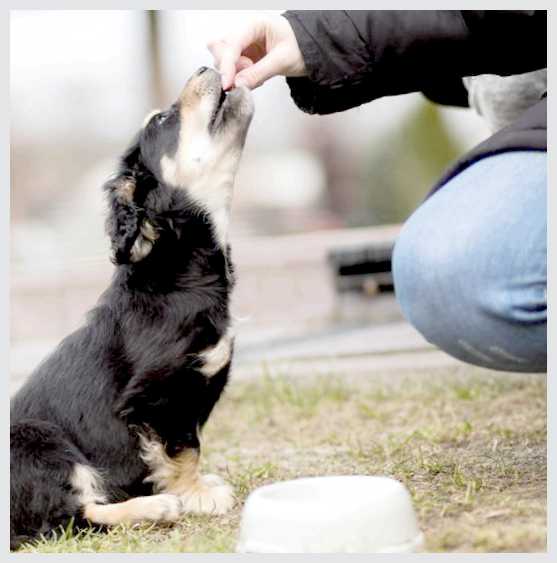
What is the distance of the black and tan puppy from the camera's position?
274 centimetres

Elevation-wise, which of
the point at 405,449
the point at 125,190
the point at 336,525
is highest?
the point at 125,190

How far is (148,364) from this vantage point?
288cm

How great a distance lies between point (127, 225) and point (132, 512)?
2.71ft

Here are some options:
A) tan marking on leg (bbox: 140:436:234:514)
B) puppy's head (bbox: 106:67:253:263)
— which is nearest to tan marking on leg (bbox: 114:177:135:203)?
puppy's head (bbox: 106:67:253:263)

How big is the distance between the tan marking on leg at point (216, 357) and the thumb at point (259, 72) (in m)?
0.72

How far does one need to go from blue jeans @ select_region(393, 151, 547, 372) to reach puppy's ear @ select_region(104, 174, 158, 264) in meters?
0.89

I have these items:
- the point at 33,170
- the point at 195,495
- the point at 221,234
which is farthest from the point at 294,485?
the point at 33,170

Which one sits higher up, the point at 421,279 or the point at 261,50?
the point at 261,50

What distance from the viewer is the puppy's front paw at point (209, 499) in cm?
284

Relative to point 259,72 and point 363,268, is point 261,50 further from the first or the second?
point 363,268

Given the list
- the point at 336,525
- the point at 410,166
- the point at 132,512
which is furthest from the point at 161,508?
the point at 410,166

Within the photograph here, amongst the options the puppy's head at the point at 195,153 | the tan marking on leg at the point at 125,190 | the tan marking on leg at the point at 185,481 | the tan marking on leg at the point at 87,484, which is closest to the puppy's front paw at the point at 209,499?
the tan marking on leg at the point at 185,481

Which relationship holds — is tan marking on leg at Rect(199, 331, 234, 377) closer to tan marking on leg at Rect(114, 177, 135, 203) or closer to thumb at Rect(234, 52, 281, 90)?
tan marking on leg at Rect(114, 177, 135, 203)

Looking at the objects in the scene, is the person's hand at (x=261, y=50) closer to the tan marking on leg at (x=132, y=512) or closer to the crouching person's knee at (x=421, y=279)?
the crouching person's knee at (x=421, y=279)
